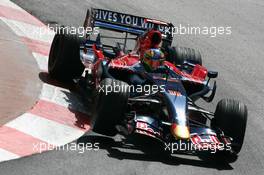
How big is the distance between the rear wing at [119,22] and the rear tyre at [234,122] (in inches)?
125

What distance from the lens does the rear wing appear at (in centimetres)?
1340

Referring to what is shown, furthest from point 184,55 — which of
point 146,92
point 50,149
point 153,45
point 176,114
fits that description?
point 50,149

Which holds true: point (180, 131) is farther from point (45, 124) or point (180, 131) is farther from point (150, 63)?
point (45, 124)

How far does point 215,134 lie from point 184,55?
3.12 m

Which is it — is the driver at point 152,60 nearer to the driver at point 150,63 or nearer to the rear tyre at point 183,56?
the driver at point 150,63

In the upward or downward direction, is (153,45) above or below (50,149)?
above

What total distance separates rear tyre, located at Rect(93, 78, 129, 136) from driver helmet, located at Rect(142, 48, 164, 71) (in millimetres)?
1439

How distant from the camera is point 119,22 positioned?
44.5ft

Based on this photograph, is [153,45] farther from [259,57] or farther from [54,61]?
[259,57]

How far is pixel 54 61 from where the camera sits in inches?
514

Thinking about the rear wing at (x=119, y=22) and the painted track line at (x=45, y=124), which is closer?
the painted track line at (x=45, y=124)

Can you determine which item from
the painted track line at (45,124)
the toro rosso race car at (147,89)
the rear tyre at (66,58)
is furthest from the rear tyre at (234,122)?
the rear tyre at (66,58)

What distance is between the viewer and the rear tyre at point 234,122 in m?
10.8

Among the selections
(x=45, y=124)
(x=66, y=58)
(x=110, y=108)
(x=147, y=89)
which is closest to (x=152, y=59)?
(x=147, y=89)
